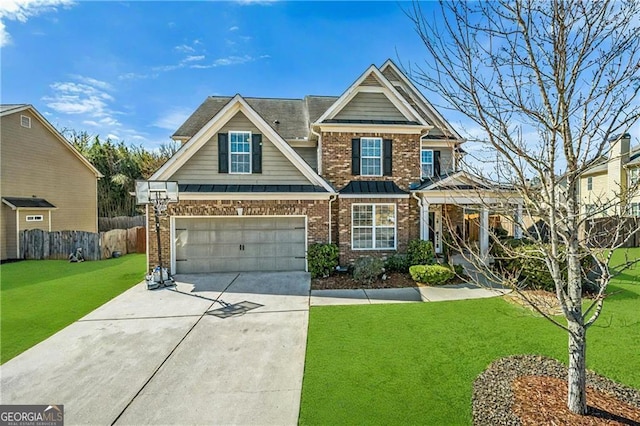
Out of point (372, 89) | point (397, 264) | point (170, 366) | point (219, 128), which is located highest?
point (372, 89)

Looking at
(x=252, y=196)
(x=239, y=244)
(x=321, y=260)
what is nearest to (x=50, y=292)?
(x=239, y=244)

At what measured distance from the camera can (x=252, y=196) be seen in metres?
11.2

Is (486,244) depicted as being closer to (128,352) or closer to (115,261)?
(128,352)

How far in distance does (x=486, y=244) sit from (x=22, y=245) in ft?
74.0

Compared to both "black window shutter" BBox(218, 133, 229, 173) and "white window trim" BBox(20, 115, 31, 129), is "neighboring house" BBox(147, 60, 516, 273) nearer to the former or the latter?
"black window shutter" BBox(218, 133, 229, 173)

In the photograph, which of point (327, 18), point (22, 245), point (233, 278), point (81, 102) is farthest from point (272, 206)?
point (22, 245)

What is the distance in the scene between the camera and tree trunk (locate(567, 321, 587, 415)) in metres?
3.67

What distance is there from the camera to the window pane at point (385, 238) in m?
12.3

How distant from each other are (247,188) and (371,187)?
4.91 m

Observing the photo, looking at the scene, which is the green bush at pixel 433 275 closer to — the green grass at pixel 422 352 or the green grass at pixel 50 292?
the green grass at pixel 422 352

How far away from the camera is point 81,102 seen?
16.2m

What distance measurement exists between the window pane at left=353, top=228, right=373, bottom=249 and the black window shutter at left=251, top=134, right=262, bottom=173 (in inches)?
179

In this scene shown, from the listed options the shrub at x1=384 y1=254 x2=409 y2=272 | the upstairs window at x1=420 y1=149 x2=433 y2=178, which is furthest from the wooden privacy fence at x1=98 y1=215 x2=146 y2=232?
the upstairs window at x1=420 y1=149 x2=433 y2=178

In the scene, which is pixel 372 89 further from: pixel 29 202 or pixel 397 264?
pixel 29 202
